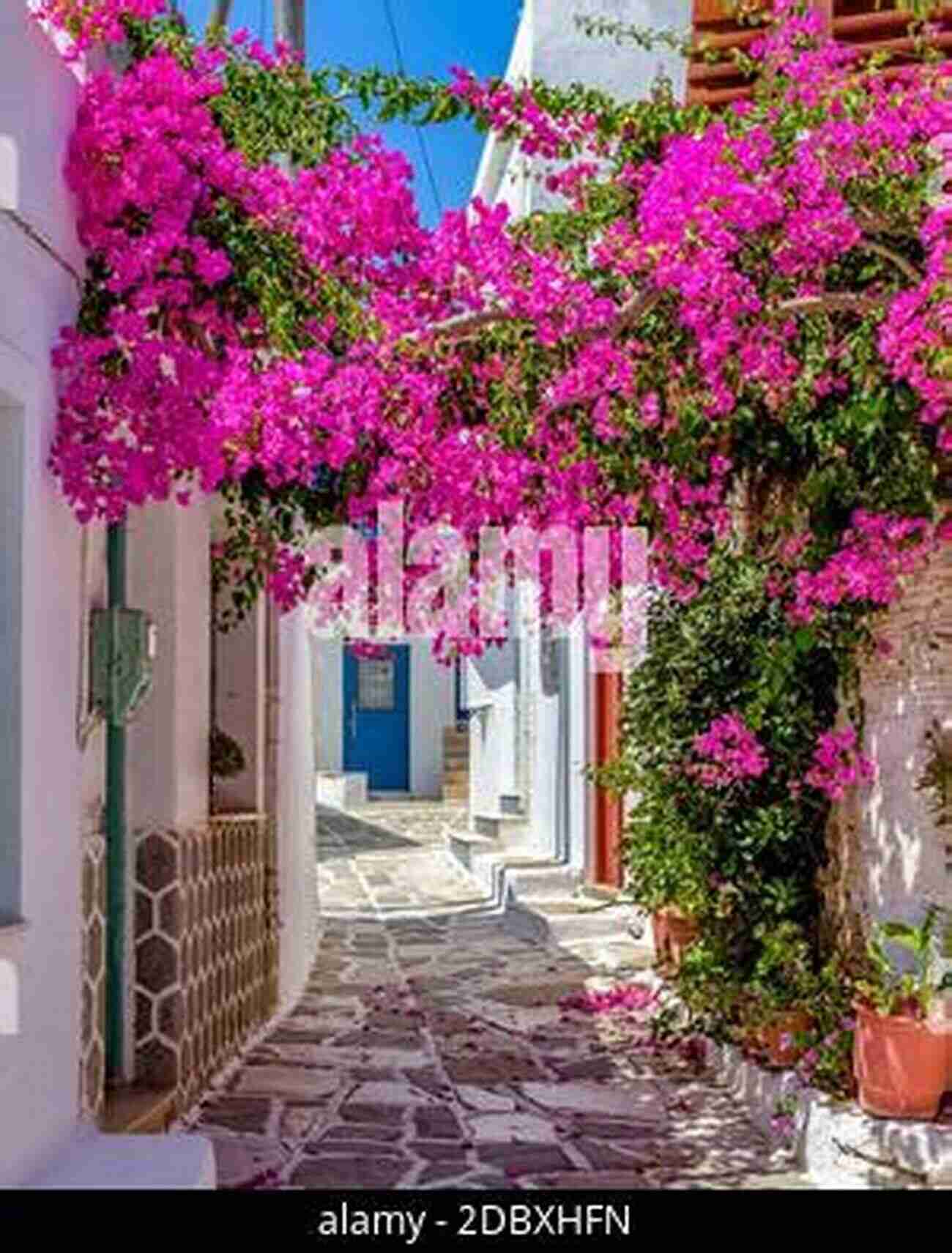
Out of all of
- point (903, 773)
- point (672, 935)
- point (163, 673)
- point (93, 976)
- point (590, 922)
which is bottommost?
point (590, 922)

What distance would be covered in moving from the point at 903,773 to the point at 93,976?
3.78 meters

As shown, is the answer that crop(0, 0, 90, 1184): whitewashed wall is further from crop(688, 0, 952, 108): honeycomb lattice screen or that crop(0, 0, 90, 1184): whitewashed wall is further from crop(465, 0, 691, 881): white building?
crop(465, 0, 691, 881): white building

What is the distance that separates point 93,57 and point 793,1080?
5.37m

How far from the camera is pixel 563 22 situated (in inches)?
739

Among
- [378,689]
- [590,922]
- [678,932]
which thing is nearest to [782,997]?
[678,932]

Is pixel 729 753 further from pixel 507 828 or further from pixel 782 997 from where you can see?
pixel 507 828

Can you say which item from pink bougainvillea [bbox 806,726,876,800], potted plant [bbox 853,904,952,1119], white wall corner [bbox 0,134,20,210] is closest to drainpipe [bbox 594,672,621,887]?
pink bougainvillea [bbox 806,726,876,800]

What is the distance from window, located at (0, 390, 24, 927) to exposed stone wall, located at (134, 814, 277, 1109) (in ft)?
9.27

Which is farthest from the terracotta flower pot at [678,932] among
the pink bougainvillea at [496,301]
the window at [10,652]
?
the window at [10,652]

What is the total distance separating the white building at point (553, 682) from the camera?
16938 millimetres

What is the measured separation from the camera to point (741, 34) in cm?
916

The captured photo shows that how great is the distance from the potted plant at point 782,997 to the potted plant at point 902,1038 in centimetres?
82
